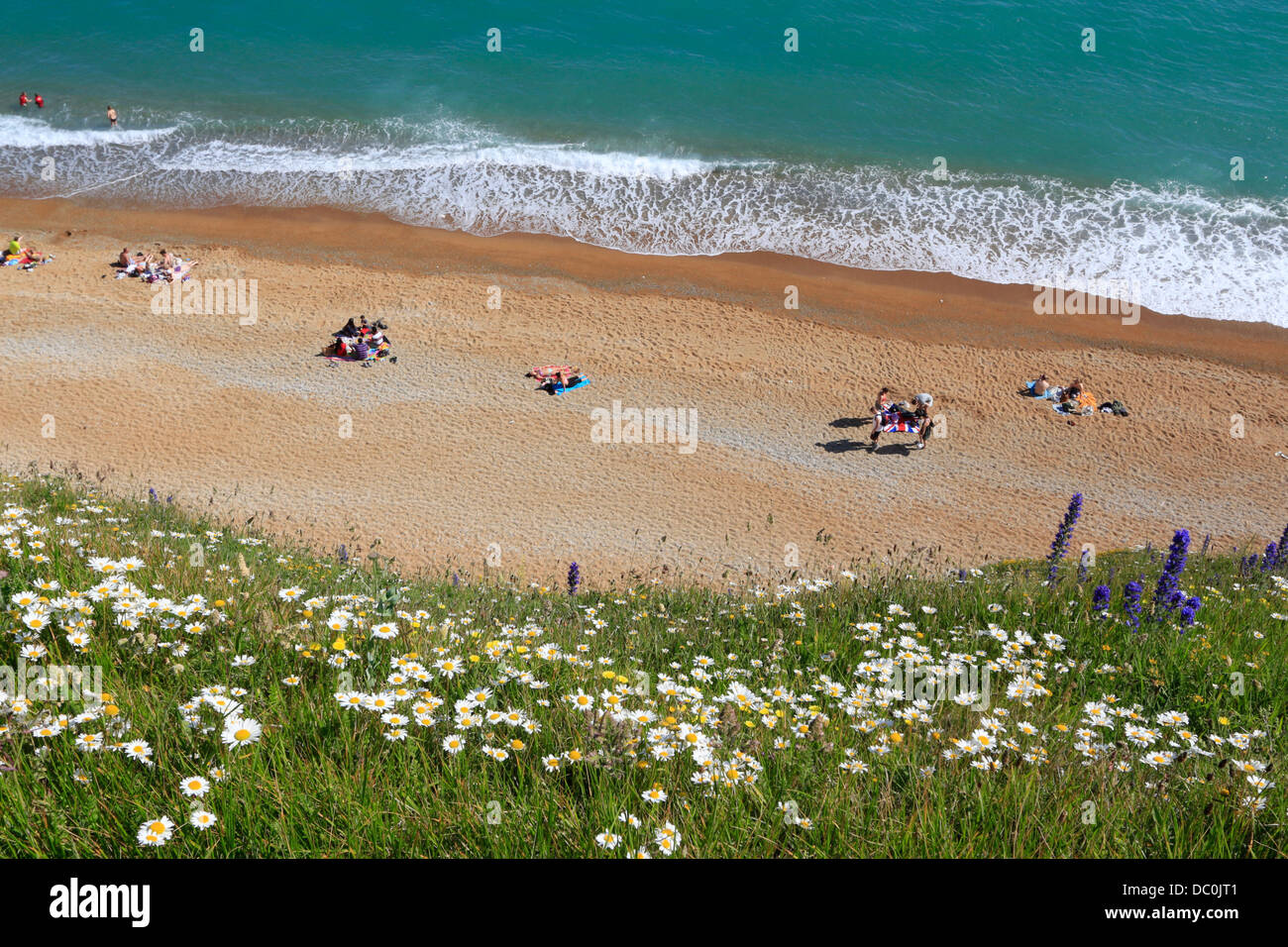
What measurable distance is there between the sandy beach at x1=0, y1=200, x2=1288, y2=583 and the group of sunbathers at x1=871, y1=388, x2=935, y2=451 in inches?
14.1

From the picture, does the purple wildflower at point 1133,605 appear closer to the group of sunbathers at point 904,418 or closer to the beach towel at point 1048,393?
the group of sunbathers at point 904,418

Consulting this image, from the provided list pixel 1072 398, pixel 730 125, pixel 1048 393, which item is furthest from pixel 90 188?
pixel 1072 398

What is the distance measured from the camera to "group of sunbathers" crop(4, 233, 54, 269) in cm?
2744

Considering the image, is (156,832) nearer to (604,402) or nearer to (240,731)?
(240,731)

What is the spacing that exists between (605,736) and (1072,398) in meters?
23.2

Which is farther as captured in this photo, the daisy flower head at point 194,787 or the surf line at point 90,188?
the surf line at point 90,188

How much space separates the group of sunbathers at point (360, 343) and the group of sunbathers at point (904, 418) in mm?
12574

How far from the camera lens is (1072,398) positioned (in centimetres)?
2420

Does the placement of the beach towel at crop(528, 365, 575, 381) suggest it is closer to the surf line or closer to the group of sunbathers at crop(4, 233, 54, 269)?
the group of sunbathers at crop(4, 233, 54, 269)

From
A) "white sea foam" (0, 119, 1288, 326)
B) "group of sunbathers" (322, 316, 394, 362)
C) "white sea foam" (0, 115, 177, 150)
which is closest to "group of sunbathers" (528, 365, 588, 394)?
"group of sunbathers" (322, 316, 394, 362)

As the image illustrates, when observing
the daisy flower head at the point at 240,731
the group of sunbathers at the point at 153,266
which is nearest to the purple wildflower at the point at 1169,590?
the daisy flower head at the point at 240,731

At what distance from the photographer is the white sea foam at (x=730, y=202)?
30.7m

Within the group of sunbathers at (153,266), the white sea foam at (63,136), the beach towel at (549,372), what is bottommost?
the beach towel at (549,372)

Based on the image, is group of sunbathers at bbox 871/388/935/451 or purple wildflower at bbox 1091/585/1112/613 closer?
purple wildflower at bbox 1091/585/1112/613
